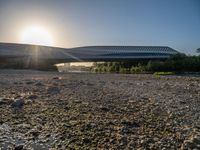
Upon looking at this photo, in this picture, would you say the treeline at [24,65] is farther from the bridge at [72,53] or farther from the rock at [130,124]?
the rock at [130,124]

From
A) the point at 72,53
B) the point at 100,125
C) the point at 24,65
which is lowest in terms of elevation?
the point at 100,125

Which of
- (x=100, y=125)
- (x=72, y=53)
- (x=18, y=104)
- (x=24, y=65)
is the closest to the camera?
(x=100, y=125)

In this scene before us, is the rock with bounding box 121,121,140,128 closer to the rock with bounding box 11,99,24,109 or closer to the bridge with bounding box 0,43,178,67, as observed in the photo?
the rock with bounding box 11,99,24,109

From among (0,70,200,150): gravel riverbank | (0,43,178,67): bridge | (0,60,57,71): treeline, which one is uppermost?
(0,43,178,67): bridge

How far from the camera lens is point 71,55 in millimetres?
84250

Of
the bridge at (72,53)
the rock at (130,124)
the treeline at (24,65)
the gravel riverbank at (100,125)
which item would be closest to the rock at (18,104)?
the gravel riverbank at (100,125)

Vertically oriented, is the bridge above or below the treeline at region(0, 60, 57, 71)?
above

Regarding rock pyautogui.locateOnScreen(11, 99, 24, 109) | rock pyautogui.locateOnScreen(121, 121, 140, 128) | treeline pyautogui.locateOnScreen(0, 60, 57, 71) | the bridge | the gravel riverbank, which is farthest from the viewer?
the bridge

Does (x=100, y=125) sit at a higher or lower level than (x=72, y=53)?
lower

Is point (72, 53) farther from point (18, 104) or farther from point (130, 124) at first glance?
point (130, 124)

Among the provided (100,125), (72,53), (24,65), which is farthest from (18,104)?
(72,53)

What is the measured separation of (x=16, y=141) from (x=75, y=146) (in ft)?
5.04

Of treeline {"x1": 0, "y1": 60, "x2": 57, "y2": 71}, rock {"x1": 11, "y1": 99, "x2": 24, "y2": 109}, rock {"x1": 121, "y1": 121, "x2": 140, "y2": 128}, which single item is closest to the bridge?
treeline {"x1": 0, "y1": 60, "x2": 57, "y2": 71}

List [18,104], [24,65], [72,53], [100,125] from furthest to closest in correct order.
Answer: [72,53], [24,65], [18,104], [100,125]
